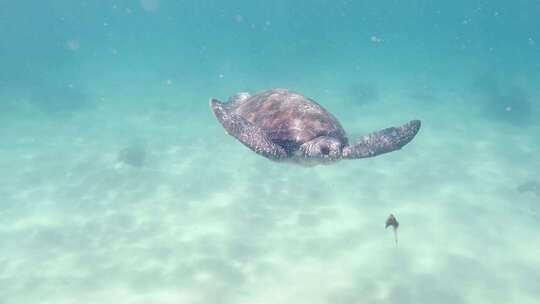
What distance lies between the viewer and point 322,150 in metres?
9.38

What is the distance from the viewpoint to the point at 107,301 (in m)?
11.4

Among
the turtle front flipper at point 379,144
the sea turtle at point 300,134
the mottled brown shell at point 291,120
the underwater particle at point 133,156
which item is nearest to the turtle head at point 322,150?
the sea turtle at point 300,134

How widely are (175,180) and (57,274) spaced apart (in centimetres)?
689

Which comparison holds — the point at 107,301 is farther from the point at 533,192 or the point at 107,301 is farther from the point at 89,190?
the point at 533,192

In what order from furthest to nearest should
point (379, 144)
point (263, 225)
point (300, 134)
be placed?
point (263, 225), point (300, 134), point (379, 144)

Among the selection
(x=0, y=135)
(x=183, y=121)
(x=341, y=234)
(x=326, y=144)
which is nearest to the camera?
(x=326, y=144)

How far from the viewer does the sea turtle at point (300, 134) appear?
31.0 feet

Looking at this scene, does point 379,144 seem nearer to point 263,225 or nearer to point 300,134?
point 300,134

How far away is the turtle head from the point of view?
940 cm

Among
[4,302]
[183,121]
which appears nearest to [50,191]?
[4,302]

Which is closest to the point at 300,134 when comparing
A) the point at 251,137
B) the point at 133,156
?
the point at 251,137

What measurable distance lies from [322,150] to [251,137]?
188 cm

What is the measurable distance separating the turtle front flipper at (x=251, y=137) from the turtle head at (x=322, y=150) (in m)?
0.61

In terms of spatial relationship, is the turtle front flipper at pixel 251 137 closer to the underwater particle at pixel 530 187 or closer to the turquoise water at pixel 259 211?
the turquoise water at pixel 259 211
